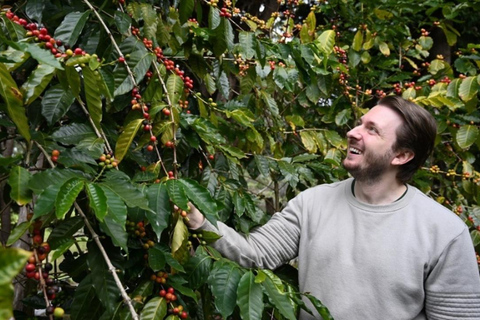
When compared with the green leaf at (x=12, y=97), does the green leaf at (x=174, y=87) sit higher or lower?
lower

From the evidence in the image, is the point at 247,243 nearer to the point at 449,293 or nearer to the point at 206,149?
the point at 206,149

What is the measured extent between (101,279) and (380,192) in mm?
1092

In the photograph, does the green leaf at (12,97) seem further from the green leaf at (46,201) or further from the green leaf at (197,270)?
the green leaf at (197,270)

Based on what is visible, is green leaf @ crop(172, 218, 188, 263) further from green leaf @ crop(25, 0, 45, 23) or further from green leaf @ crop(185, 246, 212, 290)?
green leaf @ crop(25, 0, 45, 23)

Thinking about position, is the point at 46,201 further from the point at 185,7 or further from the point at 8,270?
the point at 185,7

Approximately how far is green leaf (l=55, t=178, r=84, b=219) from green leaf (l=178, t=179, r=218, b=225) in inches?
11.3

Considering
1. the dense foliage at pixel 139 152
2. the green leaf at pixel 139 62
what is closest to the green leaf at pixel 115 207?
the dense foliage at pixel 139 152

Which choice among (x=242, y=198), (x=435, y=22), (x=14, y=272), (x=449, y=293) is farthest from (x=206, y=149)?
(x=435, y=22)

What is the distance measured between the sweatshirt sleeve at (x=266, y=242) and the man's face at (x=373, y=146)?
296mm

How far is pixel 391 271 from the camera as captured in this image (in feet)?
5.28

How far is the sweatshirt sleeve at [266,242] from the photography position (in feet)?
5.35

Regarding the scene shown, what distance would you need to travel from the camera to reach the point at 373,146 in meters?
1.79

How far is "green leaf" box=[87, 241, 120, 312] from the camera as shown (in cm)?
114

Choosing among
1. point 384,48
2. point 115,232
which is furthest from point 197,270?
point 384,48
